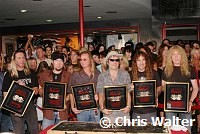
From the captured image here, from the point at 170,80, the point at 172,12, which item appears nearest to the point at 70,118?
the point at 170,80

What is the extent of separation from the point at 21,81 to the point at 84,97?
36.5 inches

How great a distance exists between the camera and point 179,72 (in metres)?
4.66

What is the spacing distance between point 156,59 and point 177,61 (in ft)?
3.59

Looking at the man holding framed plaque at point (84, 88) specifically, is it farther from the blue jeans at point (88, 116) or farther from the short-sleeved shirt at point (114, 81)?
the short-sleeved shirt at point (114, 81)

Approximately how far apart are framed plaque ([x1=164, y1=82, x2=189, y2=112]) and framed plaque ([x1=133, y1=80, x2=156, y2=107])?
208 millimetres

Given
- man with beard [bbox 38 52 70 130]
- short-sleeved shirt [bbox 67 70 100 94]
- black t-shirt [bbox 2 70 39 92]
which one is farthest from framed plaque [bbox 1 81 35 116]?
short-sleeved shirt [bbox 67 70 100 94]

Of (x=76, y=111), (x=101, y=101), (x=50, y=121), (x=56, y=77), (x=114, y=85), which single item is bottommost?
(x=50, y=121)

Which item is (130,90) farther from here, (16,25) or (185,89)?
(16,25)

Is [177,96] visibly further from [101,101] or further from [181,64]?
[101,101]

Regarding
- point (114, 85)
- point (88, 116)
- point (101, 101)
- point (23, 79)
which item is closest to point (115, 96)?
point (114, 85)

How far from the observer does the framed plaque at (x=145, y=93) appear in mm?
4551

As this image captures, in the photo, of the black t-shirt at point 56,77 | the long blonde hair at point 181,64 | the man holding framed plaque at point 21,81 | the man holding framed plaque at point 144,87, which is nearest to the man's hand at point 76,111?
the black t-shirt at point 56,77

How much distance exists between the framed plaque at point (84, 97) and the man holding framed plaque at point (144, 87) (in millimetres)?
615

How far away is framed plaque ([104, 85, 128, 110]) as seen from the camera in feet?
15.0
